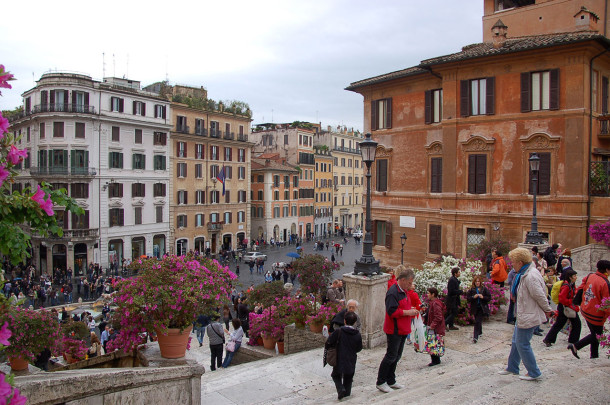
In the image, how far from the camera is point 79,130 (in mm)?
39219

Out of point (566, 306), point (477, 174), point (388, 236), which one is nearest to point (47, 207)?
point (566, 306)

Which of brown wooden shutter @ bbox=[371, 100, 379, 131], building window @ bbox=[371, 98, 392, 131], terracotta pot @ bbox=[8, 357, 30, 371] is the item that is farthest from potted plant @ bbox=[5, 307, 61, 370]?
brown wooden shutter @ bbox=[371, 100, 379, 131]

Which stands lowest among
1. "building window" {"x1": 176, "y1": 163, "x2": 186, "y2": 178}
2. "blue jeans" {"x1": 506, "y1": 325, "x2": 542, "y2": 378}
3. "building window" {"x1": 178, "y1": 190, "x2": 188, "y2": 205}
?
"blue jeans" {"x1": 506, "y1": 325, "x2": 542, "y2": 378}

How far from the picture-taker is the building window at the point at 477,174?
23.2 meters

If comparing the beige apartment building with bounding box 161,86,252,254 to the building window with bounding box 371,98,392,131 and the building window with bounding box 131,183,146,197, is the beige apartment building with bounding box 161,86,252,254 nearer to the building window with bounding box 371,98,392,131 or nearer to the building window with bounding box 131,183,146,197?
the building window with bounding box 131,183,146,197

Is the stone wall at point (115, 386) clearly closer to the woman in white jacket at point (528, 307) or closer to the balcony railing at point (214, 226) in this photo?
the woman in white jacket at point (528, 307)

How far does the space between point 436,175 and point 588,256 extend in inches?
324

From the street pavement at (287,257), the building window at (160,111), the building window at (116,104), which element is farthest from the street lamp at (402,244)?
the building window at (160,111)

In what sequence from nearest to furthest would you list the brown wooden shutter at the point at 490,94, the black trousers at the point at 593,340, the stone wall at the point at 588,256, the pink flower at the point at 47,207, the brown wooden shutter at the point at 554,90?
the pink flower at the point at 47,207 → the black trousers at the point at 593,340 → the stone wall at the point at 588,256 → the brown wooden shutter at the point at 554,90 → the brown wooden shutter at the point at 490,94

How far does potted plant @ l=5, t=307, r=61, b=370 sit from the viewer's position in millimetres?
9422

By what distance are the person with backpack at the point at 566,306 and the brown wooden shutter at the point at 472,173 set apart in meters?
15.5

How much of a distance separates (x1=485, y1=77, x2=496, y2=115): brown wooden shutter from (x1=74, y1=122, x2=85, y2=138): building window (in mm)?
30575

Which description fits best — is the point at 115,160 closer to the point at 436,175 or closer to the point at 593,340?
the point at 436,175

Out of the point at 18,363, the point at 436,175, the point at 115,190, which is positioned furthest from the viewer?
the point at 115,190
